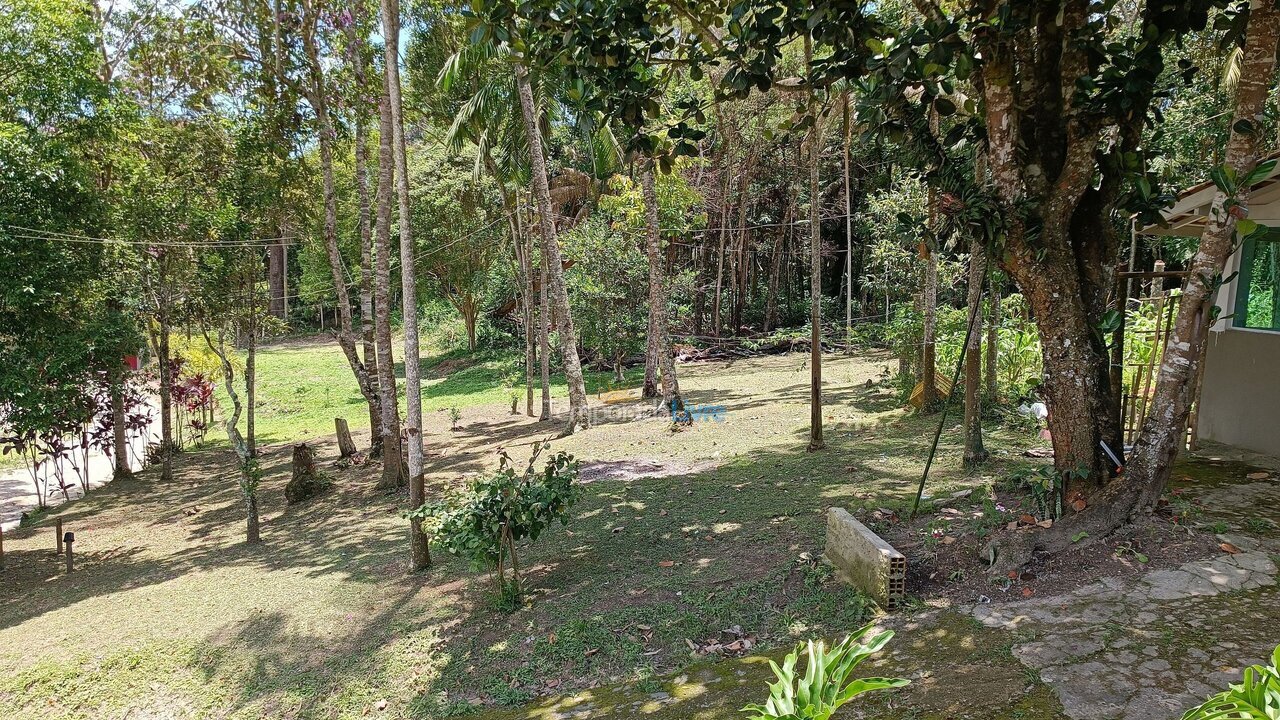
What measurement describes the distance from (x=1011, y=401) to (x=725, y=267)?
17882mm

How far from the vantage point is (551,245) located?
12.7m

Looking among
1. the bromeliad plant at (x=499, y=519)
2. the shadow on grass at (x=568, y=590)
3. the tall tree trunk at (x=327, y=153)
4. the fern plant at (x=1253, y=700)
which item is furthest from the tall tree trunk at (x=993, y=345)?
the tall tree trunk at (x=327, y=153)

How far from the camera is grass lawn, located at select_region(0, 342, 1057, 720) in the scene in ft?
14.3

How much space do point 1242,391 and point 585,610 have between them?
605cm

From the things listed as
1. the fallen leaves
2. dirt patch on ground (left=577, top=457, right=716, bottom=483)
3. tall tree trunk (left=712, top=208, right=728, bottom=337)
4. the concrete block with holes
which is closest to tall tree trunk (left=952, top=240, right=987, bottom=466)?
the concrete block with holes

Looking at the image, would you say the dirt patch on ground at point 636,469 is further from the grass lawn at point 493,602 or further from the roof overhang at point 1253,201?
the roof overhang at point 1253,201

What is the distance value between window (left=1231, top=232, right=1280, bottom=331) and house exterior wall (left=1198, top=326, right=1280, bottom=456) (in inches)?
4.3

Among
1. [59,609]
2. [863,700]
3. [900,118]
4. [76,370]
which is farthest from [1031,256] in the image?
[76,370]

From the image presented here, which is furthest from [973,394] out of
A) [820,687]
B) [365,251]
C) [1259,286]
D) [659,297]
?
[365,251]

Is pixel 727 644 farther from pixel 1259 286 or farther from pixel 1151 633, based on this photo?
pixel 1259 286

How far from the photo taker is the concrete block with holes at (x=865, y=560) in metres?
4.30

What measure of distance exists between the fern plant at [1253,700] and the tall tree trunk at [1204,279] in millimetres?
3018

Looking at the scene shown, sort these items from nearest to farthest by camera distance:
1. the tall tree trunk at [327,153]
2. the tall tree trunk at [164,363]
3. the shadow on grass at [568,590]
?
the shadow on grass at [568,590]
the tall tree trunk at [327,153]
the tall tree trunk at [164,363]

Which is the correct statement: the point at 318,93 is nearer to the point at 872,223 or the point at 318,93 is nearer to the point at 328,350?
the point at 872,223
